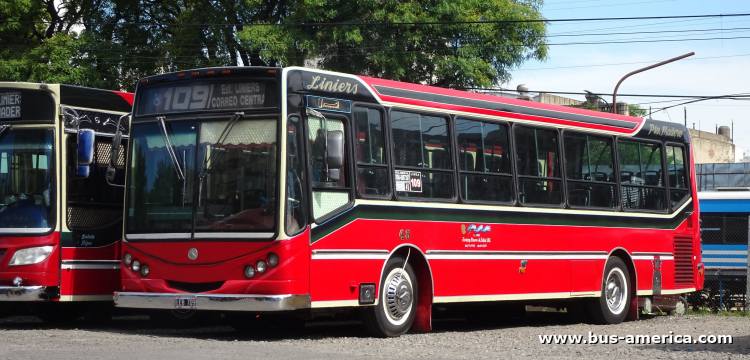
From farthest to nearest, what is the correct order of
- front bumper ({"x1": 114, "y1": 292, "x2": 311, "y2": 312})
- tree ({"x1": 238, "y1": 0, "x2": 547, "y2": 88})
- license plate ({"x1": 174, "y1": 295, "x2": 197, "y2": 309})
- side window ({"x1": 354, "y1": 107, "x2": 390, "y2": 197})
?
tree ({"x1": 238, "y1": 0, "x2": 547, "y2": 88}) → side window ({"x1": 354, "y1": 107, "x2": 390, "y2": 197}) → license plate ({"x1": 174, "y1": 295, "x2": 197, "y2": 309}) → front bumper ({"x1": 114, "y1": 292, "x2": 311, "y2": 312})

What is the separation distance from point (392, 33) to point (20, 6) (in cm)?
1077

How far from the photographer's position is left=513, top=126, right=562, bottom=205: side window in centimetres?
1349

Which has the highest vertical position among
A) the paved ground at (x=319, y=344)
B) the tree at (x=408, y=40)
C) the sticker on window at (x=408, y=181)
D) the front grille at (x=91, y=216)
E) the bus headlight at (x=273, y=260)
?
the tree at (x=408, y=40)

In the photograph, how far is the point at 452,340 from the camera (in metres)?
11.2

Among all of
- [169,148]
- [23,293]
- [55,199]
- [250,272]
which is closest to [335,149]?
[250,272]

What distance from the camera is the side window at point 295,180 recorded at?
33.7 feet

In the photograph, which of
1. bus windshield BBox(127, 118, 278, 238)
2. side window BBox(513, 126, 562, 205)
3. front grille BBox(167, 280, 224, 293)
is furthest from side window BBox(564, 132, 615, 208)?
front grille BBox(167, 280, 224, 293)

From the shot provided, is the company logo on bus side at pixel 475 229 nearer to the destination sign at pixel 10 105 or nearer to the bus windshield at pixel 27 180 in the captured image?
the bus windshield at pixel 27 180

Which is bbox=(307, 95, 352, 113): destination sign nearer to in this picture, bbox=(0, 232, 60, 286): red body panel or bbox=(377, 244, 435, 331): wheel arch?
bbox=(377, 244, 435, 331): wheel arch

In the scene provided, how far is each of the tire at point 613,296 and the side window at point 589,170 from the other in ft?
3.24

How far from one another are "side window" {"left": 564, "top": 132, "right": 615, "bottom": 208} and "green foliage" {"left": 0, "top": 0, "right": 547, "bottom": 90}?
12.6 m

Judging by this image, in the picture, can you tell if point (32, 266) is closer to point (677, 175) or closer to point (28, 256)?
point (28, 256)

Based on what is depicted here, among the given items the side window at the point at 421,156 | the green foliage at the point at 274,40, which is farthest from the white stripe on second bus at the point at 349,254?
the green foliage at the point at 274,40

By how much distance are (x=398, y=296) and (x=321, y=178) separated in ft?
5.94
